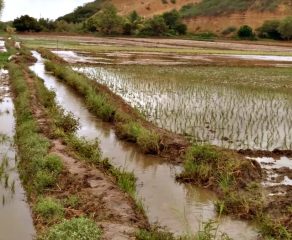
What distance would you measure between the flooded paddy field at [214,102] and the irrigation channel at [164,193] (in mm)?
1374

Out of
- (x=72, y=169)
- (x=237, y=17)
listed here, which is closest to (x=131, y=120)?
(x=72, y=169)

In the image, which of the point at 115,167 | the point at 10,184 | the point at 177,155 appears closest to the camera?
the point at 10,184

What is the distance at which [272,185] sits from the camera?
24.1ft

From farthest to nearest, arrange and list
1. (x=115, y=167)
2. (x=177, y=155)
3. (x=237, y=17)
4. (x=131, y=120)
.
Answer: (x=237, y=17)
(x=131, y=120)
(x=177, y=155)
(x=115, y=167)

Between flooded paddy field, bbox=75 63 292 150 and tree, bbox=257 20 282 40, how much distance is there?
1639 inches

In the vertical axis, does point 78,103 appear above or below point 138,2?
below

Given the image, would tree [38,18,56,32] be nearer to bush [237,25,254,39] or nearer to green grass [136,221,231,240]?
bush [237,25,254,39]

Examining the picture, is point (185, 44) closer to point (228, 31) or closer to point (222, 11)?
point (228, 31)

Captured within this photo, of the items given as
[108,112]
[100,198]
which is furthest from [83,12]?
[100,198]

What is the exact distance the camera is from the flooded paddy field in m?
10.0

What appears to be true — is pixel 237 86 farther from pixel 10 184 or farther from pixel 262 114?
pixel 10 184

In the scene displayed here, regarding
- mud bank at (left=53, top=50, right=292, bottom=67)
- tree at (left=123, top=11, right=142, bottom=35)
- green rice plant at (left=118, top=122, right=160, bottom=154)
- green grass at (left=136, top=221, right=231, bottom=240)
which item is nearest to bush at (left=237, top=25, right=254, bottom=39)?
tree at (left=123, top=11, right=142, bottom=35)

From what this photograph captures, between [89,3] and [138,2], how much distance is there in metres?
15.2

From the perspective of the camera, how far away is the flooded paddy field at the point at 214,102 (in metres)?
10.0
